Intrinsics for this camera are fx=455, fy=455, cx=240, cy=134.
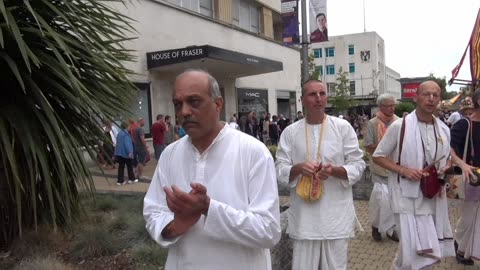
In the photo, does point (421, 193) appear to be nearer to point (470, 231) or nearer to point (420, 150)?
point (420, 150)

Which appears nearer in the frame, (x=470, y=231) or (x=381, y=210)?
(x=470, y=231)

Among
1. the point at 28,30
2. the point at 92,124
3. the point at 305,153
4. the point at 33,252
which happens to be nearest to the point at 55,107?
the point at 92,124

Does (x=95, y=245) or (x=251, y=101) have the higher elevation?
(x=251, y=101)

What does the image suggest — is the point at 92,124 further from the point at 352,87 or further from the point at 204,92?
the point at 352,87

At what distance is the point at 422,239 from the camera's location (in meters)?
3.88

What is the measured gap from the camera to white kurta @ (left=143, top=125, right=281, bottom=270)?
1.95 metres

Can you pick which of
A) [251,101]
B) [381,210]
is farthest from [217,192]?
[251,101]

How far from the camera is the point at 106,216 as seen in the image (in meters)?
6.58

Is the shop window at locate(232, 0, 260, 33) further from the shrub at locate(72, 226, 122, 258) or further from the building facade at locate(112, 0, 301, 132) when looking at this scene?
the shrub at locate(72, 226, 122, 258)

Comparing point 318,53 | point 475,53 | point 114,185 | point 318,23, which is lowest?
point 114,185

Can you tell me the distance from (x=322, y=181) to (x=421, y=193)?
3.27 ft

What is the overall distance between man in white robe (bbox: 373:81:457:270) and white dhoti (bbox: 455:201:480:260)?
0.75m

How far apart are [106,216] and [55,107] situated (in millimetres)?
2888

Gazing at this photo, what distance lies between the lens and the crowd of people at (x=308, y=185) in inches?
80.2
